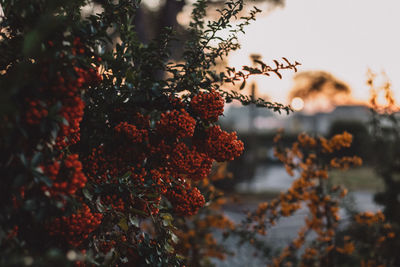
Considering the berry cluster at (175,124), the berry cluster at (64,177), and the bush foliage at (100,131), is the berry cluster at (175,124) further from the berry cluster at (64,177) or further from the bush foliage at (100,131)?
the berry cluster at (64,177)

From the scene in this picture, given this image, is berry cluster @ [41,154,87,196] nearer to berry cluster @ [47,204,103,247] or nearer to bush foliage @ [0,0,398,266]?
bush foliage @ [0,0,398,266]

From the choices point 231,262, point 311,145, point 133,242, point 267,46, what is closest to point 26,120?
point 133,242

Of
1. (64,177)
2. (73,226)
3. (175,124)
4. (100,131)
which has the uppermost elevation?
(175,124)

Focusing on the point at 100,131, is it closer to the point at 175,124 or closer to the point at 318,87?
the point at 175,124

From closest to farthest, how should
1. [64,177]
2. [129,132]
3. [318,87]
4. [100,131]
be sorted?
[64,177] < [129,132] < [100,131] < [318,87]

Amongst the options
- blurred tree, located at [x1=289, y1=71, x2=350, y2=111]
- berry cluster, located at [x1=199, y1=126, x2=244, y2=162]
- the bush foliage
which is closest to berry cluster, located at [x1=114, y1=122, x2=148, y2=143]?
the bush foliage

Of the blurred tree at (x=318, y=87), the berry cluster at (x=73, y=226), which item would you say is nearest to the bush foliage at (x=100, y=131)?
the berry cluster at (x=73, y=226)

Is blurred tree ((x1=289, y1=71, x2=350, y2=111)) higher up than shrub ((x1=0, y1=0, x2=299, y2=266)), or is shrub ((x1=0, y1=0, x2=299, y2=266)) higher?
blurred tree ((x1=289, y1=71, x2=350, y2=111))

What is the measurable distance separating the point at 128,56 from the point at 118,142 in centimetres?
39

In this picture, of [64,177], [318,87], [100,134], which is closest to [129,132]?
[100,134]

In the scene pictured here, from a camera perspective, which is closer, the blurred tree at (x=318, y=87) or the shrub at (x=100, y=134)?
the shrub at (x=100, y=134)

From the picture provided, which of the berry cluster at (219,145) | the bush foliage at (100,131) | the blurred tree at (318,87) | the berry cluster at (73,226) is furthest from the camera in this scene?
the blurred tree at (318,87)

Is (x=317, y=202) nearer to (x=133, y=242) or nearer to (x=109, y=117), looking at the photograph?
(x=133, y=242)

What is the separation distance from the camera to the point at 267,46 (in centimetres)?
420
